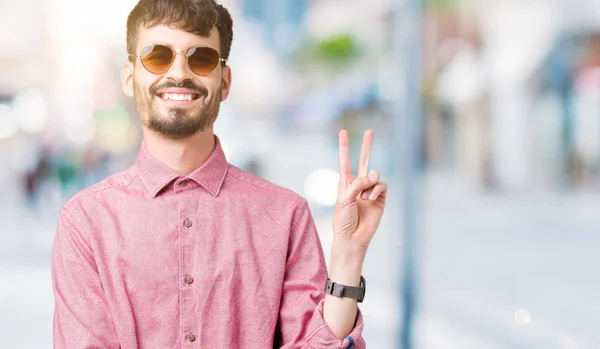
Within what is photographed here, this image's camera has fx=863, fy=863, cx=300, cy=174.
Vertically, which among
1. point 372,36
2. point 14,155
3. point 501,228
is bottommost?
point 501,228

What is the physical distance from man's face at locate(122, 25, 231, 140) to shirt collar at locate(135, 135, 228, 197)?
73 mm

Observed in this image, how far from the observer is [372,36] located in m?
31.1

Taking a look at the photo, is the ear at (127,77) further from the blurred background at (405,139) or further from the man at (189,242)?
the blurred background at (405,139)

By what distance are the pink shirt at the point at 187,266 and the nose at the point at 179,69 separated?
18cm

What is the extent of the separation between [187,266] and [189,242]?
5cm

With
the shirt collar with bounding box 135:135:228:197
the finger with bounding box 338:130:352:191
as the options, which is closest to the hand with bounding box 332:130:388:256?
the finger with bounding box 338:130:352:191

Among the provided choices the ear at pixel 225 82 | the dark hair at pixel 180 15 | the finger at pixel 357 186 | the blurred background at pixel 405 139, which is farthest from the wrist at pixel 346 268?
the blurred background at pixel 405 139

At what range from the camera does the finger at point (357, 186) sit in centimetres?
162

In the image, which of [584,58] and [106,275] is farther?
[584,58]

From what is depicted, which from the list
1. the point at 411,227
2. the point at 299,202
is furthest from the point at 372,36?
the point at 299,202

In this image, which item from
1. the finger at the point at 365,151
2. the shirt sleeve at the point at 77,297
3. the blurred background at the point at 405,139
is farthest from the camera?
the blurred background at the point at 405,139

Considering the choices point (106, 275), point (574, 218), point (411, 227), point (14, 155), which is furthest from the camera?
point (14, 155)

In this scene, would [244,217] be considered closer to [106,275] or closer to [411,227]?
[106,275]

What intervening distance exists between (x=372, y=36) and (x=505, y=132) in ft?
25.5
